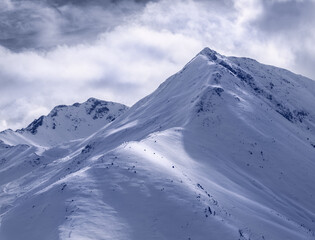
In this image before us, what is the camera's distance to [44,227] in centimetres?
3469

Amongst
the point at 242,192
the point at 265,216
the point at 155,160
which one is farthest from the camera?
the point at 242,192

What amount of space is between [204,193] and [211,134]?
30947 mm

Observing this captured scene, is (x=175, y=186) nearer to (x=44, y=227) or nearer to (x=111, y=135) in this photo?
(x=44, y=227)

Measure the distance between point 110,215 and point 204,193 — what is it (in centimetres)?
915

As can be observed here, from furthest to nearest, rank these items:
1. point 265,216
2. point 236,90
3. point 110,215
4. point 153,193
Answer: point 236,90
point 265,216
point 153,193
point 110,215

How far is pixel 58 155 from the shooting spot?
160 metres

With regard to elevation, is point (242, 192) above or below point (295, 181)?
below

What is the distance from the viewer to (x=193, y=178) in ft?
144

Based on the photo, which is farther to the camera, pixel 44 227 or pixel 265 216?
pixel 265 216

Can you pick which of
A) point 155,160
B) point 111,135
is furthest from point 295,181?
point 111,135

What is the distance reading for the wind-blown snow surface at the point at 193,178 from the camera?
33.4 m

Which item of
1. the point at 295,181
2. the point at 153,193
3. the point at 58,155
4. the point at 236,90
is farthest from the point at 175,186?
the point at 58,155

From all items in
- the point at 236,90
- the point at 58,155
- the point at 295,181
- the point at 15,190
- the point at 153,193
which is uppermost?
the point at 236,90

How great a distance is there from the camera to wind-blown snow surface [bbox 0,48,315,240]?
33.4 meters
